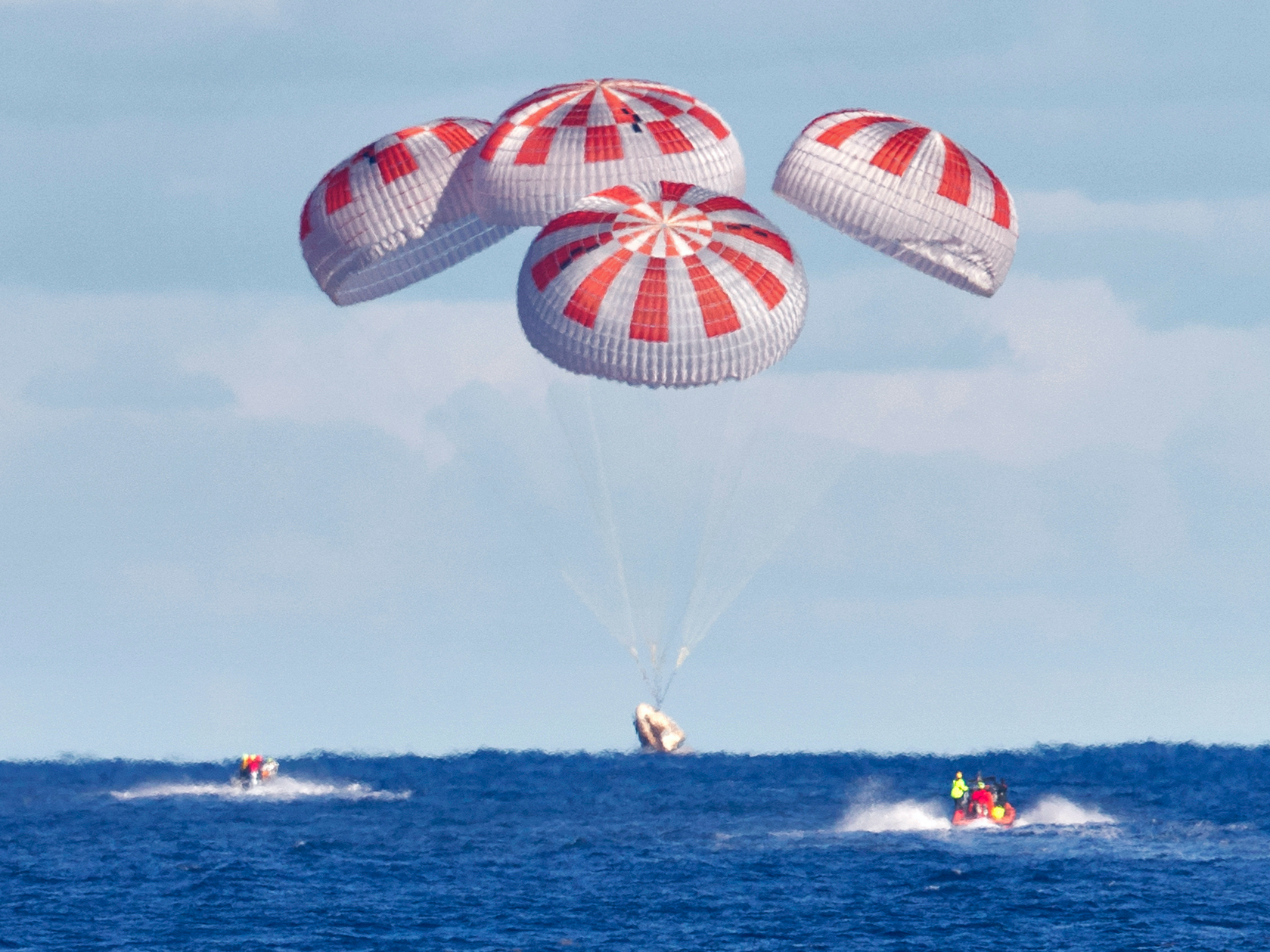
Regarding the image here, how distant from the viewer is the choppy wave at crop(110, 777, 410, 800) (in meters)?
79.9

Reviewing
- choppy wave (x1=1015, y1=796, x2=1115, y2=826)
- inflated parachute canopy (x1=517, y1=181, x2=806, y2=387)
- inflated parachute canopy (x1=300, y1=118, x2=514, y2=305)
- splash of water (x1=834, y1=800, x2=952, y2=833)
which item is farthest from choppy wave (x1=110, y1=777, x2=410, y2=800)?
inflated parachute canopy (x1=517, y1=181, x2=806, y2=387)

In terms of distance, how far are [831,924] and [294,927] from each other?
11.9 metres

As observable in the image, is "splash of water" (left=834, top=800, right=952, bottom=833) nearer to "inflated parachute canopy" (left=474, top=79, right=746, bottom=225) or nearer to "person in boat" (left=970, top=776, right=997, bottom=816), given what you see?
"person in boat" (left=970, top=776, right=997, bottom=816)

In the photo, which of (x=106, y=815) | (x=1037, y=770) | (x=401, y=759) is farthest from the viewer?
(x=401, y=759)

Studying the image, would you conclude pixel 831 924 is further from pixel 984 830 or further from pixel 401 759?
pixel 401 759

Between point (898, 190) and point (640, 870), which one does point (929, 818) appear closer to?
point (640, 870)

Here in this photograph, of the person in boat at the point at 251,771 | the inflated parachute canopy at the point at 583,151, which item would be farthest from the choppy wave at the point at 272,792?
the inflated parachute canopy at the point at 583,151

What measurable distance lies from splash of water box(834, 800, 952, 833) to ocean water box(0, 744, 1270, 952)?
194 mm

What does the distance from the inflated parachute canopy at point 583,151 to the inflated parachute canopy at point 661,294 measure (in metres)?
0.95

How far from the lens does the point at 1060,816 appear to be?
2506 inches

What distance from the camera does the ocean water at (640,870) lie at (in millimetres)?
42594

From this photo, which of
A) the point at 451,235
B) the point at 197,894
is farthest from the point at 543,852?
the point at 451,235

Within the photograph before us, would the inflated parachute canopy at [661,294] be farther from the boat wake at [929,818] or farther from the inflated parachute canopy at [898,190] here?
the boat wake at [929,818]

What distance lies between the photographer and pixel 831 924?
42.9 metres
